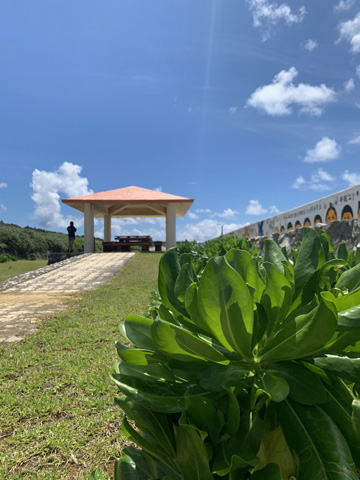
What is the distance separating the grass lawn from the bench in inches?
641

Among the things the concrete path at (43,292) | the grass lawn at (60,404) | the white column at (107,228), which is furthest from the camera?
the white column at (107,228)

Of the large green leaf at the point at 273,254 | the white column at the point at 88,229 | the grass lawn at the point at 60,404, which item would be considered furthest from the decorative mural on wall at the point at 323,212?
the white column at the point at 88,229

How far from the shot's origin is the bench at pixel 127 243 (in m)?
20.9

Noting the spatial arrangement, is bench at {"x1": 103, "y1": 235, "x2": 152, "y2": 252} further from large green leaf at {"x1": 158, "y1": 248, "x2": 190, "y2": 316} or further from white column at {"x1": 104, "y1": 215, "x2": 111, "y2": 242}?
large green leaf at {"x1": 158, "y1": 248, "x2": 190, "y2": 316}

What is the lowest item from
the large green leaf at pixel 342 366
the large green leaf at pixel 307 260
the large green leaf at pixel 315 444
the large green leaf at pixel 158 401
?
the large green leaf at pixel 315 444

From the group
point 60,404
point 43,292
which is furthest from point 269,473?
point 43,292

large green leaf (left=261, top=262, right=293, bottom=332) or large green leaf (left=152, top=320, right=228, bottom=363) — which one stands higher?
large green leaf (left=261, top=262, right=293, bottom=332)

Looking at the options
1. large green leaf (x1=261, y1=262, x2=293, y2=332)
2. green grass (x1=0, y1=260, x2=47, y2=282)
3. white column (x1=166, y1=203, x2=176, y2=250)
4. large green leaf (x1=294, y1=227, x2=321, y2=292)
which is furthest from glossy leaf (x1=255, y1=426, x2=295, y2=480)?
white column (x1=166, y1=203, x2=176, y2=250)

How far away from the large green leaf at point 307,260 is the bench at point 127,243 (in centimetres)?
2030

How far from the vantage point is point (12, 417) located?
2332 millimetres

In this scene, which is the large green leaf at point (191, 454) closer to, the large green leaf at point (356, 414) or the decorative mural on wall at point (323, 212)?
the large green leaf at point (356, 414)

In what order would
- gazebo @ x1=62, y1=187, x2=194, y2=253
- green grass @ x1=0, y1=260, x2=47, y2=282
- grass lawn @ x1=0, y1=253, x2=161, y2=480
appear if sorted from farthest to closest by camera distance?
gazebo @ x1=62, y1=187, x2=194, y2=253 < green grass @ x1=0, y1=260, x2=47, y2=282 < grass lawn @ x1=0, y1=253, x2=161, y2=480

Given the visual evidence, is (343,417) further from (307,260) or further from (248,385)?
(307,260)

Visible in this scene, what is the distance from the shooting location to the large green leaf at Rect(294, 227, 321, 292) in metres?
0.85
